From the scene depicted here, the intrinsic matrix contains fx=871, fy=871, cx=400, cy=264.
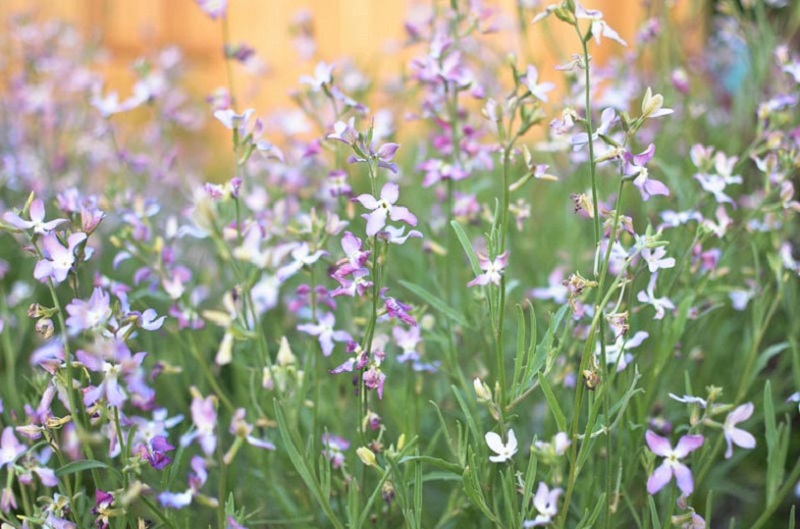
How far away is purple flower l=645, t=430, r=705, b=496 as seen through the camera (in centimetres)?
87

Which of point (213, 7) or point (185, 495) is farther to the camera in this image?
point (213, 7)

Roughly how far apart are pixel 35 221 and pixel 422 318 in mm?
531

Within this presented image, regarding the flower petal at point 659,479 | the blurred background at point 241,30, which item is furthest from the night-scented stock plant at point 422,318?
the blurred background at point 241,30

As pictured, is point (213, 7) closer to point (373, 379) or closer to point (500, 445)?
point (373, 379)

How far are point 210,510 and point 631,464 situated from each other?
2.10 feet

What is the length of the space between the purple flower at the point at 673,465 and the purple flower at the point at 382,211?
0.34m

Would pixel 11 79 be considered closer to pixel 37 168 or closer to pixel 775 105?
pixel 37 168

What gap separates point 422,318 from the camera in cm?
122

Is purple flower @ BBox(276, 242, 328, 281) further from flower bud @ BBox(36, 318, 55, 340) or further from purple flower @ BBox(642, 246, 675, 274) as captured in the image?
purple flower @ BBox(642, 246, 675, 274)

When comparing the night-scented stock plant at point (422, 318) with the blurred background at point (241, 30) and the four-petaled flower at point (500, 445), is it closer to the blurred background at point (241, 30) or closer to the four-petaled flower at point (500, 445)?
the four-petaled flower at point (500, 445)

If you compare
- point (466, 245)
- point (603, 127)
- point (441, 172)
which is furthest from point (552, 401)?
point (441, 172)

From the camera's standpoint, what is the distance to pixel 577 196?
0.90m

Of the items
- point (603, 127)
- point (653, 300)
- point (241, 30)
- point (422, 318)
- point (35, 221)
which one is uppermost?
point (603, 127)

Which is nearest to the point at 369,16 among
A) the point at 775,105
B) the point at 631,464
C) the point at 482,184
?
the point at 482,184
